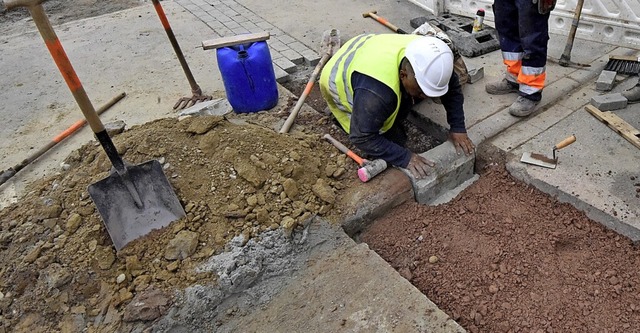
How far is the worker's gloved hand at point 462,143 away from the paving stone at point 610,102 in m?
1.13

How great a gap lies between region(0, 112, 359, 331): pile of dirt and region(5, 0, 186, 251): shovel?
3.1 inches

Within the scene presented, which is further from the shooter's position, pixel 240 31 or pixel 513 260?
pixel 240 31

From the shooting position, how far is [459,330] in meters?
2.29

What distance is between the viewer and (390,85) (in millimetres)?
2975

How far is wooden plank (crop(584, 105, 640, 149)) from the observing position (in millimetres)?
3260

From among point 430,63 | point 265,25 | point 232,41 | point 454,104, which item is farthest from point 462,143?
point 265,25

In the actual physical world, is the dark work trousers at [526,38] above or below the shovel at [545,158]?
above

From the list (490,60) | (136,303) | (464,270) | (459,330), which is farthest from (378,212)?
(490,60)

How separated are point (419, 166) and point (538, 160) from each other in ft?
2.82

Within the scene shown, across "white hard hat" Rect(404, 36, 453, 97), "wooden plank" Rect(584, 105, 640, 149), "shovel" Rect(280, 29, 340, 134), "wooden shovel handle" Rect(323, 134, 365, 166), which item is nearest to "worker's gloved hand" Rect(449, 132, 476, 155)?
"white hard hat" Rect(404, 36, 453, 97)

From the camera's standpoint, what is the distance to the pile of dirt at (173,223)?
264 centimetres

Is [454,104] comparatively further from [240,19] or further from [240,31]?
[240,19]

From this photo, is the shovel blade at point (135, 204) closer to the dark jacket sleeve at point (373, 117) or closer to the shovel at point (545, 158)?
the dark jacket sleeve at point (373, 117)

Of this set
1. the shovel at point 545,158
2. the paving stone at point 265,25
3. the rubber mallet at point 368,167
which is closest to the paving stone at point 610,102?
the shovel at point 545,158
